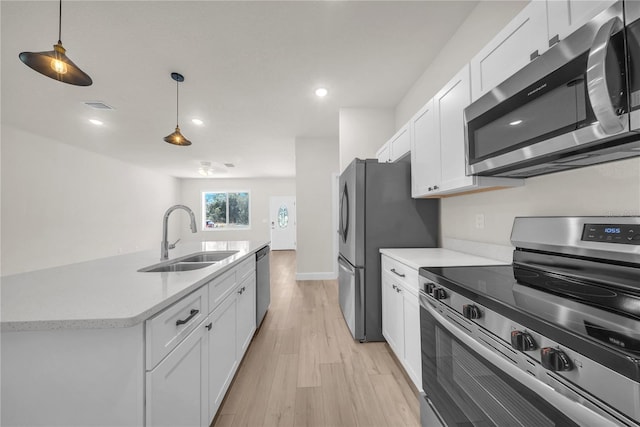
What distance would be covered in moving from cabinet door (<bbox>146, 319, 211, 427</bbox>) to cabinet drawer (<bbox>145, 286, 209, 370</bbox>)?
0.03m

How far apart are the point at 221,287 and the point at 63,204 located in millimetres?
5999

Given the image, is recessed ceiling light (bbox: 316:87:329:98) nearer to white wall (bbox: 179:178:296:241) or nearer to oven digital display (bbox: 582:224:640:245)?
oven digital display (bbox: 582:224:640:245)

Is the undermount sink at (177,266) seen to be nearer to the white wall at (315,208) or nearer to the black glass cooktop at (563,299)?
the black glass cooktop at (563,299)

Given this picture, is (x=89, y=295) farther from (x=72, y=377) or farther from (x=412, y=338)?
(x=412, y=338)

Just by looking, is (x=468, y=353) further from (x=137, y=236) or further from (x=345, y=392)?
(x=137, y=236)

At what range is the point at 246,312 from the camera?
2.04m

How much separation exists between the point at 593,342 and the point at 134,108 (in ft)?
15.7

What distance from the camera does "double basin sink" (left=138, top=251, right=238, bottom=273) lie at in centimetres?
167

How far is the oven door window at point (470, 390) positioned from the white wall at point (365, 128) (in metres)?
2.75

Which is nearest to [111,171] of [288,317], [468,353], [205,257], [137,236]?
[137,236]

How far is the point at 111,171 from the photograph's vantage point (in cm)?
632

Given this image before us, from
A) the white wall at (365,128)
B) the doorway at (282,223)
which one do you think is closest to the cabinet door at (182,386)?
the white wall at (365,128)

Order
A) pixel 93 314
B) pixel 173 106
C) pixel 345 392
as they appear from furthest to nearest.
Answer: pixel 173 106 → pixel 345 392 → pixel 93 314

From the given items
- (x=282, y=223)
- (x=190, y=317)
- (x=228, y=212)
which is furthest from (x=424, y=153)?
(x=228, y=212)
